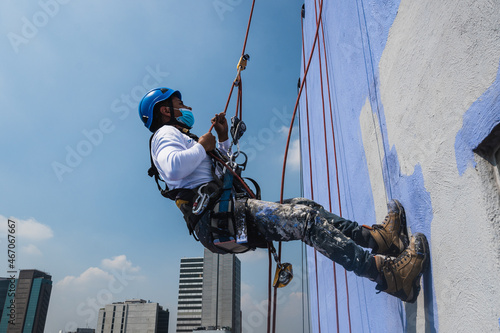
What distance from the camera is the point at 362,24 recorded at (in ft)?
7.65

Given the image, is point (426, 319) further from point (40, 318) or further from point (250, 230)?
point (40, 318)

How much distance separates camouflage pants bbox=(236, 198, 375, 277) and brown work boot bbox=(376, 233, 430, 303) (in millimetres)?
70

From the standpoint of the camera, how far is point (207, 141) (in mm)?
1842

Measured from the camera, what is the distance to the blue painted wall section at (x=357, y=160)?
1.67m

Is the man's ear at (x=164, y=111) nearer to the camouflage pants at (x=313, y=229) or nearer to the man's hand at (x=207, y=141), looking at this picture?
the man's hand at (x=207, y=141)

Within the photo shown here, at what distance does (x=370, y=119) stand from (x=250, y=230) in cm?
114

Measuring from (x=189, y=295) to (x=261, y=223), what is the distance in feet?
304

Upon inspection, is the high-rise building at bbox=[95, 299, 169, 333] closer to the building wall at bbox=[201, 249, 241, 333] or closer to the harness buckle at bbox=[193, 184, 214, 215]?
the building wall at bbox=[201, 249, 241, 333]

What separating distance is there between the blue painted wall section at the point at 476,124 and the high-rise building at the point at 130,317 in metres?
80.6

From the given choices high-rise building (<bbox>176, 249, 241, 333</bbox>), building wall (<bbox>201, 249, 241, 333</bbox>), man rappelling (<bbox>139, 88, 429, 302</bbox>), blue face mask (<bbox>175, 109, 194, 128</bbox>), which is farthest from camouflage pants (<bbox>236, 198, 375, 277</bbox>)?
building wall (<bbox>201, 249, 241, 333</bbox>)

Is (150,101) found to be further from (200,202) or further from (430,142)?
(430,142)

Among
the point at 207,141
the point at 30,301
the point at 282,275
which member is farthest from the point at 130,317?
the point at 207,141

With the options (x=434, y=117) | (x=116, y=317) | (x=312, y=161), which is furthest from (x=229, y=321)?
(x=434, y=117)

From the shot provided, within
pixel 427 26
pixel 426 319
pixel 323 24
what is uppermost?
pixel 323 24
